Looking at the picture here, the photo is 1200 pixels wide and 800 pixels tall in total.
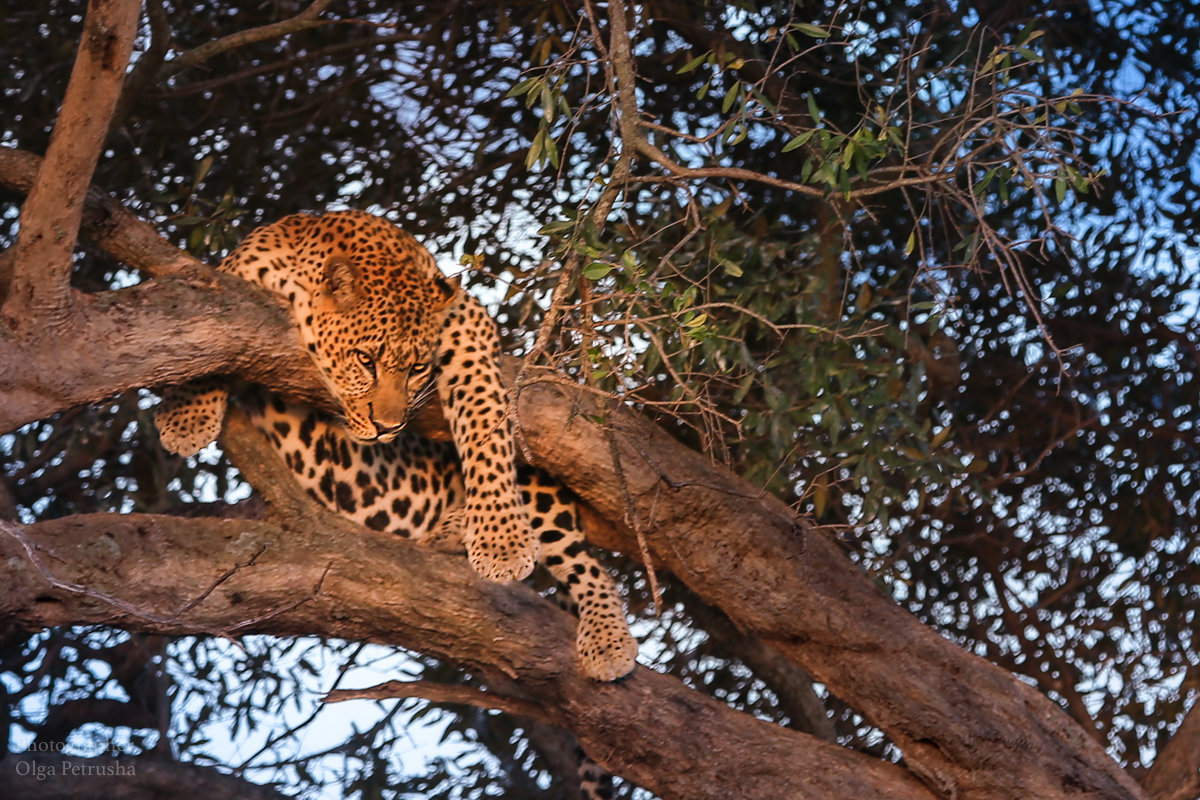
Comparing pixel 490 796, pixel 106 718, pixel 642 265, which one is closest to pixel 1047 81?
pixel 642 265

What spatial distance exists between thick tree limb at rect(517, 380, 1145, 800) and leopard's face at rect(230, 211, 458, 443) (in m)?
0.44

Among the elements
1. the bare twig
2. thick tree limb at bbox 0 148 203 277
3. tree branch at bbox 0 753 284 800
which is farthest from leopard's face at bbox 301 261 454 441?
tree branch at bbox 0 753 284 800

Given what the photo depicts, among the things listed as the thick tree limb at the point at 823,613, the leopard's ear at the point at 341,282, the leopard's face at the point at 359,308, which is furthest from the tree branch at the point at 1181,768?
the leopard's ear at the point at 341,282

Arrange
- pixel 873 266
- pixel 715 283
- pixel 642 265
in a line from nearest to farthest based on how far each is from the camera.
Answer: pixel 642 265
pixel 715 283
pixel 873 266

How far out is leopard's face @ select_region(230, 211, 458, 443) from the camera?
15.3 ft

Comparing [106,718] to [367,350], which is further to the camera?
[106,718]

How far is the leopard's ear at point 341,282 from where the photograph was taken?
475cm

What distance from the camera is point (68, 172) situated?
374 cm

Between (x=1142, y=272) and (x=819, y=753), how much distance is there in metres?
2.91

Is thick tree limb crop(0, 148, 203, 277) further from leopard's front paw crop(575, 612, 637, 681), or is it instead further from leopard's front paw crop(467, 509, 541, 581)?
leopard's front paw crop(575, 612, 637, 681)

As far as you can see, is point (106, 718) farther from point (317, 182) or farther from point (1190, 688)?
point (1190, 688)

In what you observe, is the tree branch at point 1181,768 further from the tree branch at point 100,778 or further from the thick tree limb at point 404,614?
the tree branch at point 100,778

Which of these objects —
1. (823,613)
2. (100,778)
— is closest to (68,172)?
(100,778)

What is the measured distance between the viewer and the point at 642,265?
13.0 ft
